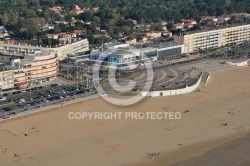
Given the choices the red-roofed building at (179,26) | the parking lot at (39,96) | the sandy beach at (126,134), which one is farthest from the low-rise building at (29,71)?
the red-roofed building at (179,26)

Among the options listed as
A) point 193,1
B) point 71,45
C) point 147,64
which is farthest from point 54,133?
point 193,1

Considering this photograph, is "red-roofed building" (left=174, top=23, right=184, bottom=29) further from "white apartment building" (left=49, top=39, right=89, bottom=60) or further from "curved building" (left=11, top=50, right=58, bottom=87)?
"curved building" (left=11, top=50, right=58, bottom=87)

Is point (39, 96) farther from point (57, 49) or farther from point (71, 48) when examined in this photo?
point (71, 48)

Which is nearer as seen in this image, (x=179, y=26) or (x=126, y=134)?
(x=126, y=134)

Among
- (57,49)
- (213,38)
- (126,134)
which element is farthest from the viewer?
(213,38)

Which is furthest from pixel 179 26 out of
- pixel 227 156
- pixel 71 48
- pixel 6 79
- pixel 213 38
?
pixel 227 156

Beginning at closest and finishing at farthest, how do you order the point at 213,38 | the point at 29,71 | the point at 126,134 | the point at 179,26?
1. the point at 126,134
2. the point at 29,71
3. the point at 213,38
4. the point at 179,26

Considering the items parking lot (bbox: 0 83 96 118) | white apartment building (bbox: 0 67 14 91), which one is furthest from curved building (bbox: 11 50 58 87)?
parking lot (bbox: 0 83 96 118)

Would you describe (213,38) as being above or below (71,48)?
above

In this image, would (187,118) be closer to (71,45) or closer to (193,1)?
(71,45)
